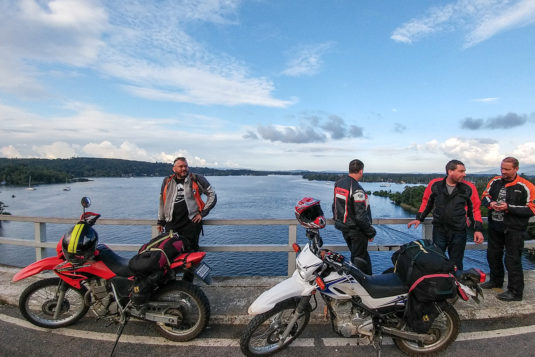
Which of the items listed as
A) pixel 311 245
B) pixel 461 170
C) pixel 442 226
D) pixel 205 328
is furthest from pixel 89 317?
pixel 461 170

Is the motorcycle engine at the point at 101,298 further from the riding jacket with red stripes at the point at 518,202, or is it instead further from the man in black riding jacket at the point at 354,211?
the riding jacket with red stripes at the point at 518,202

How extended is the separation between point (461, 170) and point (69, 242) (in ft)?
14.3

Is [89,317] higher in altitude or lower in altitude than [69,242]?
lower

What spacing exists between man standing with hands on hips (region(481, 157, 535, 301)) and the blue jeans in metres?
0.51

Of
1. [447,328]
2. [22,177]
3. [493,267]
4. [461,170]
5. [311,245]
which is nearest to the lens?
[311,245]

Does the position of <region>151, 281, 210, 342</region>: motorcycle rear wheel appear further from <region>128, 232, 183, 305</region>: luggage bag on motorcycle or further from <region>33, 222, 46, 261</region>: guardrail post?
<region>33, 222, 46, 261</region>: guardrail post

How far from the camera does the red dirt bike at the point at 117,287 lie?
2.83 meters

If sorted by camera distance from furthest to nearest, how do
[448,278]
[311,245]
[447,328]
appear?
[447,328]
[311,245]
[448,278]

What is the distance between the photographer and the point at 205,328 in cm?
312

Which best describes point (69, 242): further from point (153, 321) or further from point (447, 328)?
point (447, 328)

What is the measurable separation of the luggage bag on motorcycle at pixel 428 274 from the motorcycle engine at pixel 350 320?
48cm

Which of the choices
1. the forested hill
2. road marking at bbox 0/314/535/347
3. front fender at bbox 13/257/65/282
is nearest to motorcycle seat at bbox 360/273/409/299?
road marking at bbox 0/314/535/347

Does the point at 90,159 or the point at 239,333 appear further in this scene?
the point at 90,159

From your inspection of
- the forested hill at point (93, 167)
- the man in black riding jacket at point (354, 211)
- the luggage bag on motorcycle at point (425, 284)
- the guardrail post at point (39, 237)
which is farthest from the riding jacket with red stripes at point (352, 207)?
the forested hill at point (93, 167)
